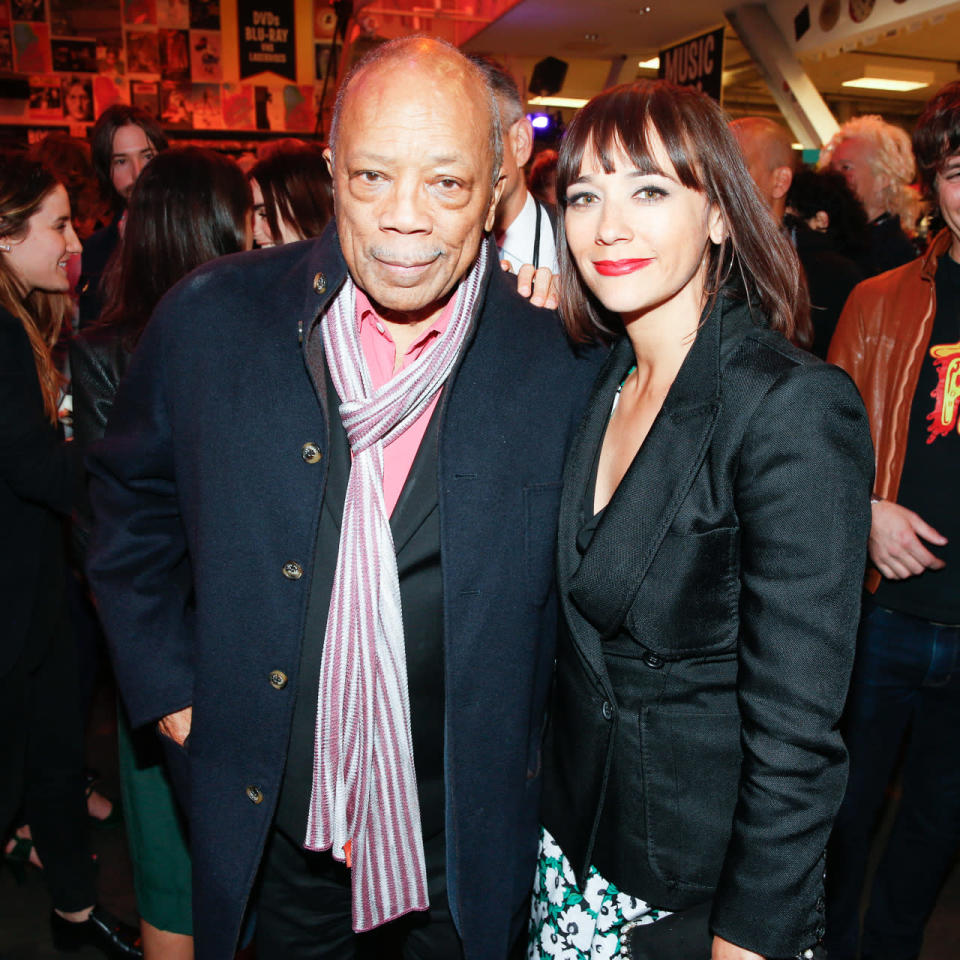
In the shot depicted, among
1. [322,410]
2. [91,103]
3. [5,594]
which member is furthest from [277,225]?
[91,103]

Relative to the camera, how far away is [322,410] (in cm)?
142

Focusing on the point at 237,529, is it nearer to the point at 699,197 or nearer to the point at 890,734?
the point at 699,197

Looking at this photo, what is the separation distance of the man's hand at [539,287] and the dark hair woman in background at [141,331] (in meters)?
0.86

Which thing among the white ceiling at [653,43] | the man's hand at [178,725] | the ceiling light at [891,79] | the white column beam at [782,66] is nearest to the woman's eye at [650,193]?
the man's hand at [178,725]

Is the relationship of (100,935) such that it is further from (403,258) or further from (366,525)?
(403,258)

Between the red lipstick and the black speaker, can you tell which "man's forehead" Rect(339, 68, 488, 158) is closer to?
the red lipstick

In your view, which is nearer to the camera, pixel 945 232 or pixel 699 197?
pixel 699 197

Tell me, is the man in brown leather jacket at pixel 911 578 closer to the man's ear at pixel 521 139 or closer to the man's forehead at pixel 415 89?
the man's ear at pixel 521 139

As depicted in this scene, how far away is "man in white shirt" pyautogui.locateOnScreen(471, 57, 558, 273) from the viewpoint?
2629 mm

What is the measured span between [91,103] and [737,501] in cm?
880

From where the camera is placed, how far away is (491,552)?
1.45 meters

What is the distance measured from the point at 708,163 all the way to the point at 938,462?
45.3 inches

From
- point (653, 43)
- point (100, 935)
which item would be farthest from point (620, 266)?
point (653, 43)

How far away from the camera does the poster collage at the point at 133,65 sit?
7.95 m
